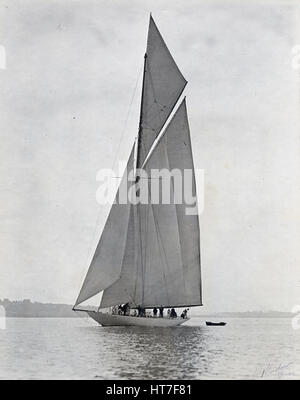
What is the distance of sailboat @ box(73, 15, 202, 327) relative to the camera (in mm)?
30031

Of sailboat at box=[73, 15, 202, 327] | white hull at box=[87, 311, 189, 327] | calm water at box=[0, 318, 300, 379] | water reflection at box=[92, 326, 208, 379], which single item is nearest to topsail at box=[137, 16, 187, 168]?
sailboat at box=[73, 15, 202, 327]

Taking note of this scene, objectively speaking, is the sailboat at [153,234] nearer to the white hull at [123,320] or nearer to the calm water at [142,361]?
the white hull at [123,320]

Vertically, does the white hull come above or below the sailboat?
below

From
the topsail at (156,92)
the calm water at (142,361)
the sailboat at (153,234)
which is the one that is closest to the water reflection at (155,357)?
the calm water at (142,361)

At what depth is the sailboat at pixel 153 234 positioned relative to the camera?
30031 millimetres

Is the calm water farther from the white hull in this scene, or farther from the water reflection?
the white hull

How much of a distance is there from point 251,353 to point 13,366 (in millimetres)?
9559

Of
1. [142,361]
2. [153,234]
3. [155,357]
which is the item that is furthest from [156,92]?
[142,361]

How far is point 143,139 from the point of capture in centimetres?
3362

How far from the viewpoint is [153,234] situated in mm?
31812

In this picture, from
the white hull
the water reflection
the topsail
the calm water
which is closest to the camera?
the water reflection
